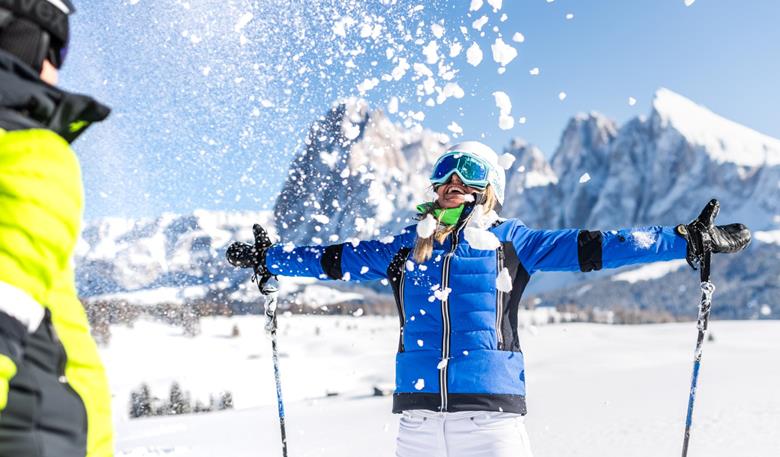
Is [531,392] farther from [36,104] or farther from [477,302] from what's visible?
[36,104]

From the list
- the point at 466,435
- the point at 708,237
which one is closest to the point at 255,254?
the point at 466,435

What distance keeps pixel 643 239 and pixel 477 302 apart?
98 centimetres

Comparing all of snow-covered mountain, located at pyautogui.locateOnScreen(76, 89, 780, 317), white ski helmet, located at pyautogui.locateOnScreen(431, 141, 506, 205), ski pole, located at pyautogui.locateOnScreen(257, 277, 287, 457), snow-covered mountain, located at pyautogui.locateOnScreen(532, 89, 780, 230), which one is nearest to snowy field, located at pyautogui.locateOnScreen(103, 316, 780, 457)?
ski pole, located at pyautogui.locateOnScreen(257, 277, 287, 457)

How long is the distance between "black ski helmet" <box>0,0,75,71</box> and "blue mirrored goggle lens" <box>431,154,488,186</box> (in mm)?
2526

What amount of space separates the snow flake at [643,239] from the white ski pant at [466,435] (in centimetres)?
111

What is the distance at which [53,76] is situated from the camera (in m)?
1.57

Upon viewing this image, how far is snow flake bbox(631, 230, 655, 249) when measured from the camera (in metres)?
3.50

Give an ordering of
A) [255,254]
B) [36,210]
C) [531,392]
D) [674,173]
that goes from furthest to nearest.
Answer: [674,173] < [531,392] < [255,254] < [36,210]

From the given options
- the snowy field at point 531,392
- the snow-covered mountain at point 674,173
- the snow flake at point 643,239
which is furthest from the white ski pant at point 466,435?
the snow-covered mountain at point 674,173

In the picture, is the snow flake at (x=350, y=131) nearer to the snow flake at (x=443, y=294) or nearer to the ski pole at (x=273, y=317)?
the ski pole at (x=273, y=317)

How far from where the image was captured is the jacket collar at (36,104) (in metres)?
1.30

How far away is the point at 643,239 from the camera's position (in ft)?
11.6

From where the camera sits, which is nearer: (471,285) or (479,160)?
(471,285)

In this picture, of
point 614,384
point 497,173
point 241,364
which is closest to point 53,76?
point 497,173
